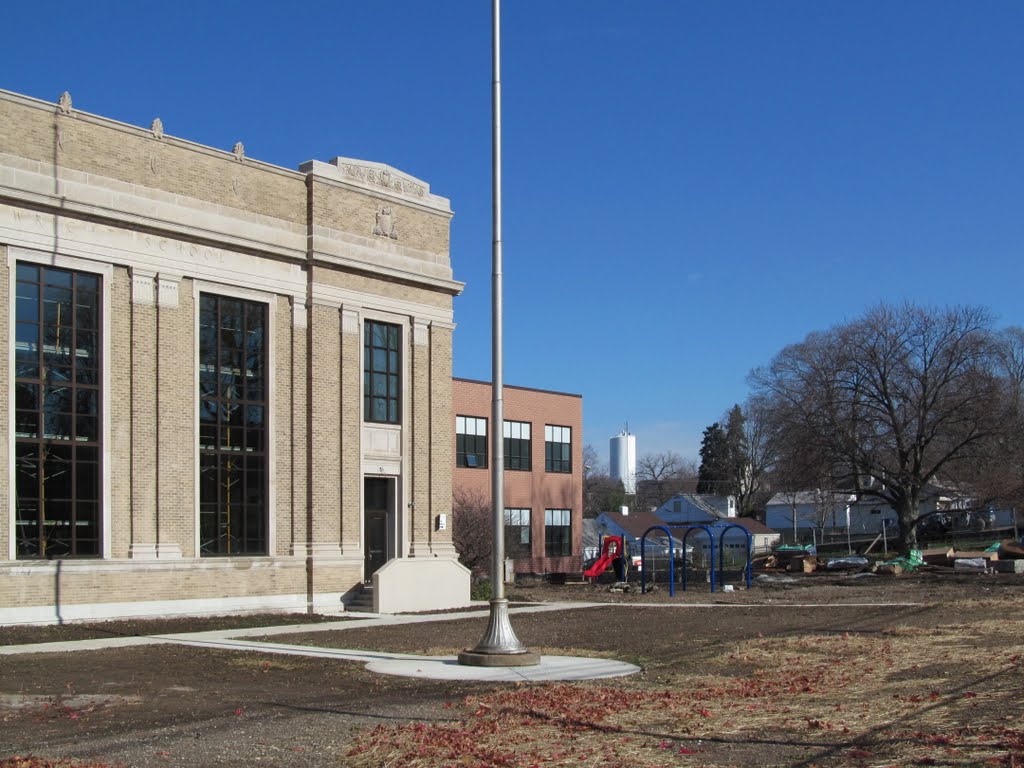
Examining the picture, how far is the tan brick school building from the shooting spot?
82.5 ft

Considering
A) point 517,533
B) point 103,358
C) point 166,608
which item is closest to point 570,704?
point 166,608

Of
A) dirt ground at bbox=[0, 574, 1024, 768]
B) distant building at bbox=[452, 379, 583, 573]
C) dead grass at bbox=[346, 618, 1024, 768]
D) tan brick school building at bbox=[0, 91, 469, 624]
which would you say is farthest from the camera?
distant building at bbox=[452, 379, 583, 573]

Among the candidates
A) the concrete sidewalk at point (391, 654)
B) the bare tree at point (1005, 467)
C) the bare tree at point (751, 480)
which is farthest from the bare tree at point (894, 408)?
the bare tree at point (751, 480)

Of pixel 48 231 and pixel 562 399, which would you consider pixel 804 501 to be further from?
pixel 48 231

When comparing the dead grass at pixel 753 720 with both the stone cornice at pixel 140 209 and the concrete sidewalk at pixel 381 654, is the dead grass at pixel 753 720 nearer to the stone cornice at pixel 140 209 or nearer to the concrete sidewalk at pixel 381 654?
the concrete sidewalk at pixel 381 654

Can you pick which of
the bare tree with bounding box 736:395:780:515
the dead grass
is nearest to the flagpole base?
the dead grass

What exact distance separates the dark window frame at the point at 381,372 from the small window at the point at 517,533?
24620mm

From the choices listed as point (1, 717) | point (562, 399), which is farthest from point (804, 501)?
point (1, 717)

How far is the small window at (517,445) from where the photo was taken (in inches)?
2288

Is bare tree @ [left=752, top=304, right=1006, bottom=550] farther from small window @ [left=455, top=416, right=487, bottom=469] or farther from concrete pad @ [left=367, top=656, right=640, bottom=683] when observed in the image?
concrete pad @ [left=367, top=656, right=640, bottom=683]

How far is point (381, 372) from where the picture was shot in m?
32.6

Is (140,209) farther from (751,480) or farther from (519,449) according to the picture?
(751,480)

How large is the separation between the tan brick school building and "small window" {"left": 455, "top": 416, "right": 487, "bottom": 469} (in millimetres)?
20659

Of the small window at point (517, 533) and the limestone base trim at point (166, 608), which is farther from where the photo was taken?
the small window at point (517, 533)
